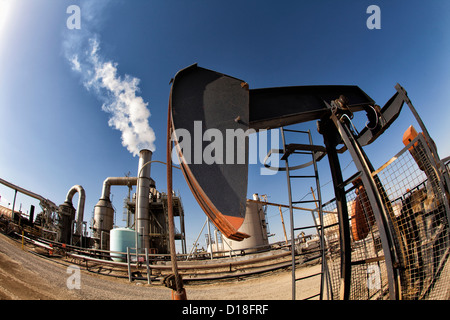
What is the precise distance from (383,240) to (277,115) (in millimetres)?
2266

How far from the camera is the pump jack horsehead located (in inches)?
78.8

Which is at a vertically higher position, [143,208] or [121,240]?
[143,208]

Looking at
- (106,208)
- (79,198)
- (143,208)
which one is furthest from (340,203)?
(79,198)

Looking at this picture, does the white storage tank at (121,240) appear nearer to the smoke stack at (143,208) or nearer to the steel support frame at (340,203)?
the smoke stack at (143,208)

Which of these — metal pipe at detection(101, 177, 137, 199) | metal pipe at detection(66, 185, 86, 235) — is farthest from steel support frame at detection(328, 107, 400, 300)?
metal pipe at detection(66, 185, 86, 235)

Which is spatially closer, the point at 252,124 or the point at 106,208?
the point at 252,124

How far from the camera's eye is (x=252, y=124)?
311cm

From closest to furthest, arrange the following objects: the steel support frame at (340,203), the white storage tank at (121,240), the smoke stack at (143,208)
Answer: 1. the steel support frame at (340,203)
2. the white storage tank at (121,240)
3. the smoke stack at (143,208)

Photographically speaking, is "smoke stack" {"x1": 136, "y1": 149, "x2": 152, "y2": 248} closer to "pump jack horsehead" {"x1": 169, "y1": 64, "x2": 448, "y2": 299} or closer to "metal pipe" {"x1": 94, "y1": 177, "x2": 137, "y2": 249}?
"metal pipe" {"x1": 94, "y1": 177, "x2": 137, "y2": 249}

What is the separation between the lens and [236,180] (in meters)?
2.22

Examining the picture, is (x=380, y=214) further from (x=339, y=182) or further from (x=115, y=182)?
(x=115, y=182)

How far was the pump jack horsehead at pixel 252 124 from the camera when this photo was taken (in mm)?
2002

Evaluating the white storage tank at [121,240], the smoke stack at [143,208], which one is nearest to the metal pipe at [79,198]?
the smoke stack at [143,208]
